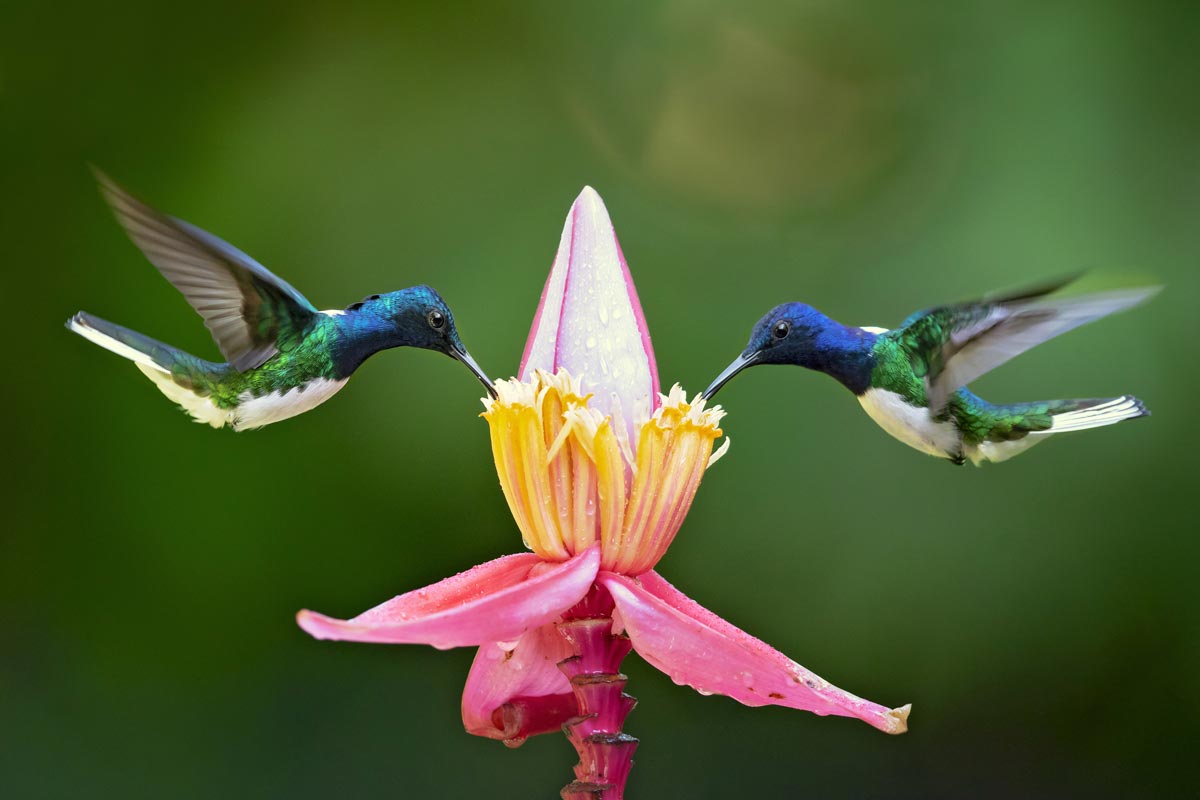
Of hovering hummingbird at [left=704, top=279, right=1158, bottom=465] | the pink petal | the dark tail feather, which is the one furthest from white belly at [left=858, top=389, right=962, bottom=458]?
the dark tail feather

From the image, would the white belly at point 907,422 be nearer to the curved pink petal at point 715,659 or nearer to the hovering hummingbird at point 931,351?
the hovering hummingbird at point 931,351

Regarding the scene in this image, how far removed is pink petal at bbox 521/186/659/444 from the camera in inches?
40.7

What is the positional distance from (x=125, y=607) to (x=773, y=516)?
→ 1337 millimetres

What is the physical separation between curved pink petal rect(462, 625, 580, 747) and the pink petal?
0.20 meters

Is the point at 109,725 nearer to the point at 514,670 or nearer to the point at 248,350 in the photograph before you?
the point at 248,350

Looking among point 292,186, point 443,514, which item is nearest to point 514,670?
point 443,514

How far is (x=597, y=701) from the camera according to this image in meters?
0.99

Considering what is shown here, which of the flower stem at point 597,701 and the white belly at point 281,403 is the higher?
the white belly at point 281,403

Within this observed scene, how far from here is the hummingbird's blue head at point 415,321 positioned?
50.1 inches

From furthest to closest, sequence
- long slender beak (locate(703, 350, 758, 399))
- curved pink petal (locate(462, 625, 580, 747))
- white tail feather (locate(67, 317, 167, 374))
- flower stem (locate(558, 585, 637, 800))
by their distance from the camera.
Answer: white tail feather (locate(67, 317, 167, 374)) < long slender beak (locate(703, 350, 758, 399)) < curved pink petal (locate(462, 625, 580, 747)) < flower stem (locate(558, 585, 637, 800))

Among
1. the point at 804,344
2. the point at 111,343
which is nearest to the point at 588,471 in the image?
the point at 804,344

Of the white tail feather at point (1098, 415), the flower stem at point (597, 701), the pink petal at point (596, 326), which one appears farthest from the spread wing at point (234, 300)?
the white tail feather at point (1098, 415)

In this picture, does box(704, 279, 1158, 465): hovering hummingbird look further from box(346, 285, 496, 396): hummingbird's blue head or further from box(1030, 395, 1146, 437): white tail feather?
box(346, 285, 496, 396): hummingbird's blue head

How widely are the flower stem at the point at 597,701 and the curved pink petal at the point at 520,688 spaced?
2.0 inches
